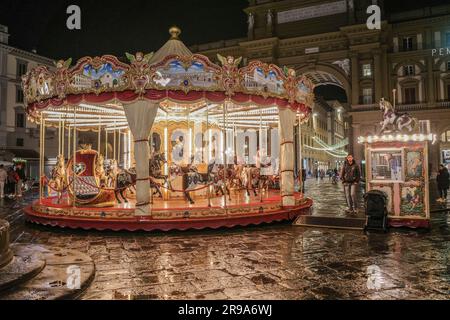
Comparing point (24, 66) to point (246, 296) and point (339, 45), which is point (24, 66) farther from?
point (246, 296)

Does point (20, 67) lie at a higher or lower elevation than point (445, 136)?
higher

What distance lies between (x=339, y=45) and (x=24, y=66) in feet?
107

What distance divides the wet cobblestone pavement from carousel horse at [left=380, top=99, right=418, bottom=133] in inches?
104

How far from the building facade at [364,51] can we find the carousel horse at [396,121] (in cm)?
2726

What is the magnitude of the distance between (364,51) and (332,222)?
104 ft

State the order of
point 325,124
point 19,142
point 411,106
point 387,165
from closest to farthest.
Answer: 1. point 387,165
2. point 19,142
3. point 411,106
4. point 325,124

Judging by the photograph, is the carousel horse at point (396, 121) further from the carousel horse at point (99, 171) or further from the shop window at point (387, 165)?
the carousel horse at point (99, 171)

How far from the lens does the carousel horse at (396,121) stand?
940cm

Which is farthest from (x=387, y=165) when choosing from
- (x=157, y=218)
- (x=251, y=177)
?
(x=157, y=218)

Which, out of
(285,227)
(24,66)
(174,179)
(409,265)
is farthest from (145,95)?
(24,66)

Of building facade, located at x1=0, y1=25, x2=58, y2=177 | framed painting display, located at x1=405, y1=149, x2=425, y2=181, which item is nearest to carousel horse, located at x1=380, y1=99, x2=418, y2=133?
framed painting display, located at x1=405, y1=149, x2=425, y2=181

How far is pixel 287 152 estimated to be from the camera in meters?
11.1

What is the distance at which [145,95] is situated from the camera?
907cm

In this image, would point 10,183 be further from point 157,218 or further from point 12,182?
point 157,218
